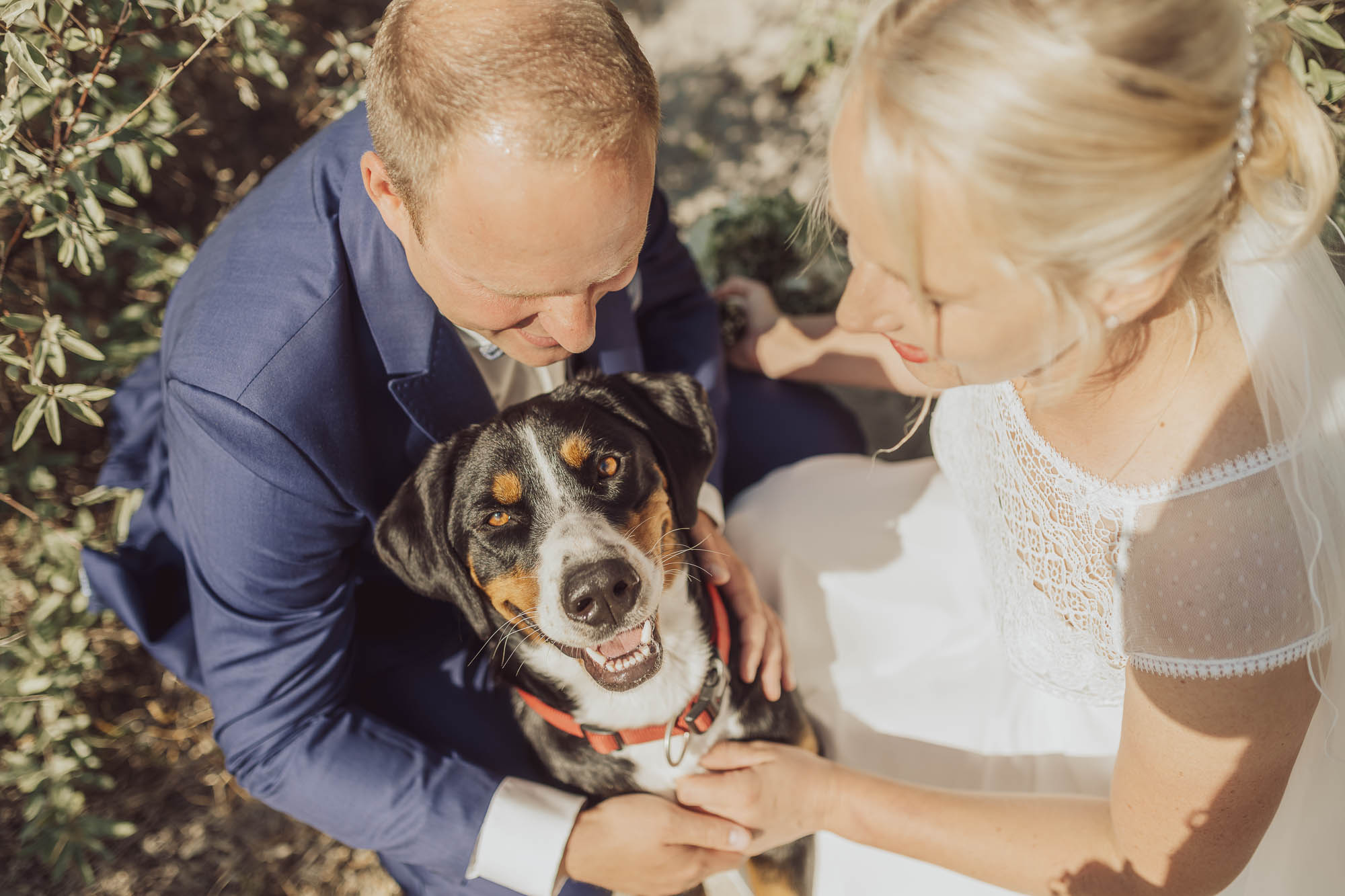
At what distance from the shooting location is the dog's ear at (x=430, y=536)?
194cm

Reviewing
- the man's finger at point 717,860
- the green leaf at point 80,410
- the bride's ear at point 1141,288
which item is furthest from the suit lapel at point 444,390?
the bride's ear at point 1141,288

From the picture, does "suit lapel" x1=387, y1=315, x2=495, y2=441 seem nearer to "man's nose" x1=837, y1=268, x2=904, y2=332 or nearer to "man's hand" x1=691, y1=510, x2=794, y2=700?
"man's hand" x1=691, y1=510, x2=794, y2=700

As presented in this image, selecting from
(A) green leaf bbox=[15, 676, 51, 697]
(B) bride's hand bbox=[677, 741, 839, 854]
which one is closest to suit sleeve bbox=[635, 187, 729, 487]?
(B) bride's hand bbox=[677, 741, 839, 854]

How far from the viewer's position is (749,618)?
2355 mm

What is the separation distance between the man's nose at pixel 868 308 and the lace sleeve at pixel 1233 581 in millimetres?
603

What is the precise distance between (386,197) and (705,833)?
1704mm

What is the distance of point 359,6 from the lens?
171 inches

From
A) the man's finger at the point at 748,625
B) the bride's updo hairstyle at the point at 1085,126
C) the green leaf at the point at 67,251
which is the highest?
the bride's updo hairstyle at the point at 1085,126

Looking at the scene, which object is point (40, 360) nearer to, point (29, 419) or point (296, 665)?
point (29, 419)

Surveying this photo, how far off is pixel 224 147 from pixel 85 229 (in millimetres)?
1815

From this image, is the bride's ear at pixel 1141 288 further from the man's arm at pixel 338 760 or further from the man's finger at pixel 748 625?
the man's arm at pixel 338 760

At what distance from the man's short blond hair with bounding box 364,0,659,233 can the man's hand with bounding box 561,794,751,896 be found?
1570 mm

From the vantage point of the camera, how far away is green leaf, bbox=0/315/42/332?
6.84ft

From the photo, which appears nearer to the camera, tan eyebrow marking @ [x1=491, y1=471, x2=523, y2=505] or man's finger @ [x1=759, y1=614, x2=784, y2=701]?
tan eyebrow marking @ [x1=491, y1=471, x2=523, y2=505]
